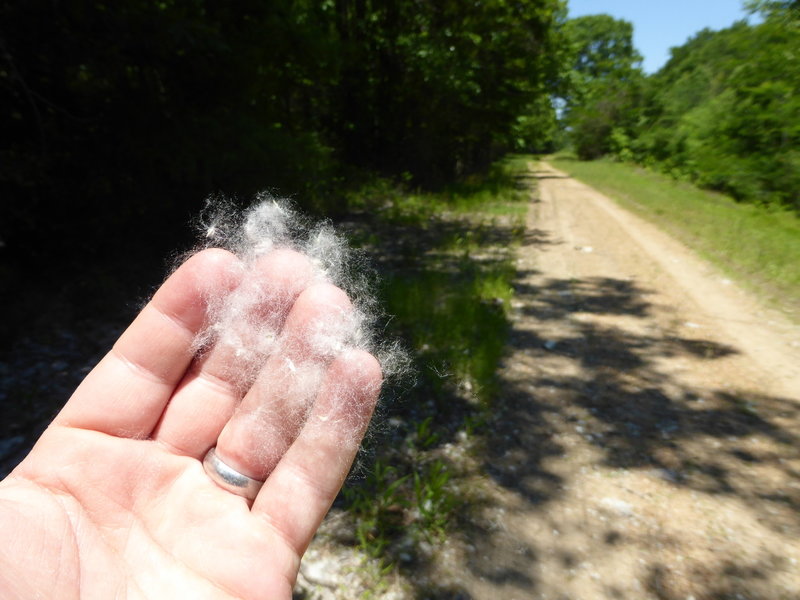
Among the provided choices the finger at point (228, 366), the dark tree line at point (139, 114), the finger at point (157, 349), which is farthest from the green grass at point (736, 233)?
the finger at point (157, 349)

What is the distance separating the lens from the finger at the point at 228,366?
5.66ft

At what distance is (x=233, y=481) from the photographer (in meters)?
1.66

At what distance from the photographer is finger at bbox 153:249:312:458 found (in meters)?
1.73

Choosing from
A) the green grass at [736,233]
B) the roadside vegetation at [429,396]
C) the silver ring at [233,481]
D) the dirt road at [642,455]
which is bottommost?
the green grass at [736,233]

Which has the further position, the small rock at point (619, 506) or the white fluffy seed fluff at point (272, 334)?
the small rock at point (619, 506)

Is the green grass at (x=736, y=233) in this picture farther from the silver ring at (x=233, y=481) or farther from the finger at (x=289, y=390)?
the silver ring at (x=233, y=481)

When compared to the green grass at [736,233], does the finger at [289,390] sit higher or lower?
higher

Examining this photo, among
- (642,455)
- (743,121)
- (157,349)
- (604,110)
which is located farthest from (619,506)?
(604,110)

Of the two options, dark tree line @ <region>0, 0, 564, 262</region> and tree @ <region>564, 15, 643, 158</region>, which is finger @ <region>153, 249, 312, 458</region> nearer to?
dark tree line @ <region>0, 0, 564, 262</region>

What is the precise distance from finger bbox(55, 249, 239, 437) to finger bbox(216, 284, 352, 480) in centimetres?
27

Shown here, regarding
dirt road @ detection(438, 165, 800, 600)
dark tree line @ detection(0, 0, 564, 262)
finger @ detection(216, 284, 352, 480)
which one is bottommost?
dirt road @ detection(438, 165, 800, 600)

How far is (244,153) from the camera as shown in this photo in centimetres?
584

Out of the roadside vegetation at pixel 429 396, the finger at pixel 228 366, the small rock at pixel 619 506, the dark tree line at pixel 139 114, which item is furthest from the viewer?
the dark tree line at pixel 139 114

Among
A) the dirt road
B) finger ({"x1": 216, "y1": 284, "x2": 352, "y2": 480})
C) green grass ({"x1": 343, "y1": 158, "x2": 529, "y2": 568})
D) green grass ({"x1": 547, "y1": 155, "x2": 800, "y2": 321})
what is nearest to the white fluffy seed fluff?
finger ({"x1": 216, "y1": 284, "x2": 352, "y2": 480})
